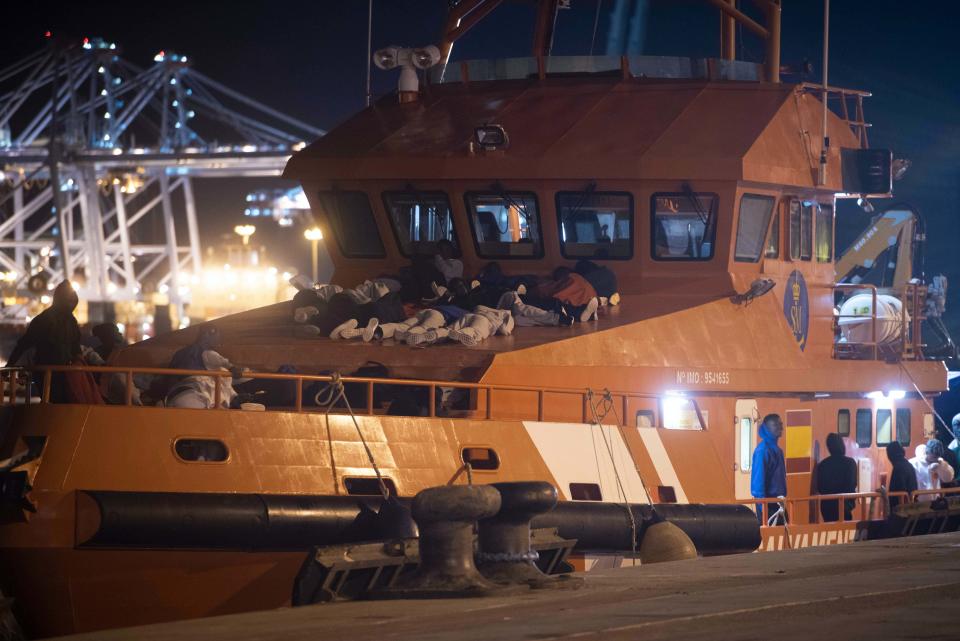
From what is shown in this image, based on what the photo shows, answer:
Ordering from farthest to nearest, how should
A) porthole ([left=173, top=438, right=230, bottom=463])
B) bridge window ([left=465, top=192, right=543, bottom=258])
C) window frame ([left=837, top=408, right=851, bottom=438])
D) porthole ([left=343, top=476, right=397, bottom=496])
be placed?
window frame ([left=837, top=408, right=851, bottom=438]), bridge window ([left=465, top=192, right=543, bottom=258]), porthole ([left=343, top=476, right=397, bottom=496]), porthole ([left=173, top=438, right=230, bottom=463])

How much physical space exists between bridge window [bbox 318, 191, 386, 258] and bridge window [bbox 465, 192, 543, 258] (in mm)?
1044

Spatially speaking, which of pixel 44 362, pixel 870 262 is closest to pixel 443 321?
pixel 44 362

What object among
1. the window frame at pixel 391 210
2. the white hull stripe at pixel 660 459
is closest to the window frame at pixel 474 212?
the window frame at pixel 391 210

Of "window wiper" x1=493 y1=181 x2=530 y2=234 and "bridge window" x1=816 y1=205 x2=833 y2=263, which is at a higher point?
"window wiper" x1=493 y1=181 x2=530 y2=234

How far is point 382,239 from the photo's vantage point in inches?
575

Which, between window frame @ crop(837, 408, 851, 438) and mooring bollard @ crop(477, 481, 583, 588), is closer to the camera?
mooring bollard @ crop(477, 481, 583, 588)

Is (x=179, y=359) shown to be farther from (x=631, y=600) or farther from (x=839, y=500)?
(x=839, y=500)

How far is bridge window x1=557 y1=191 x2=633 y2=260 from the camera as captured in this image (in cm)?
1384

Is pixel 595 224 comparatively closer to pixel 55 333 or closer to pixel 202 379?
pixel 202 379

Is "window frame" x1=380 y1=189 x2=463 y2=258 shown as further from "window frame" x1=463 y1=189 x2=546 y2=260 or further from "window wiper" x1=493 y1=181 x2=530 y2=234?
"window wiper" x1=493 y1=181 x2=530 y2=234

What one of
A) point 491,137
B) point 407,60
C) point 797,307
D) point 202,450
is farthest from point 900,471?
point 202,450

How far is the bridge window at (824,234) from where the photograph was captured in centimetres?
1560

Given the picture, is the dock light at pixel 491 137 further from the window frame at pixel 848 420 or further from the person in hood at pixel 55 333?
the window frame at pixel 848 420

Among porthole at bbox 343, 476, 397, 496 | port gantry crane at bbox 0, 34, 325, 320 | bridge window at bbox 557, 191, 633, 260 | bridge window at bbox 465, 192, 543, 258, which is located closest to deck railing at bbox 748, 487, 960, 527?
bridge window at bbox 557, 191, 633, 260
